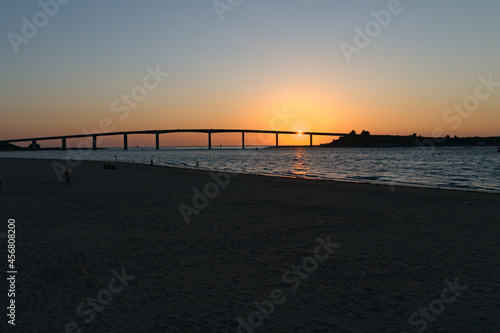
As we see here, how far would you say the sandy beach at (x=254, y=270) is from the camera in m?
6.16

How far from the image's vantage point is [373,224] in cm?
1399

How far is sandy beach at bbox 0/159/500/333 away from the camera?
616 centimetres

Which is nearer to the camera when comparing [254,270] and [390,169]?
[254,270]

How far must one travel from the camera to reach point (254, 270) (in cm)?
859

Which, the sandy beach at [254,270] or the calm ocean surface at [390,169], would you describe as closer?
the sandy beach at [254,270]

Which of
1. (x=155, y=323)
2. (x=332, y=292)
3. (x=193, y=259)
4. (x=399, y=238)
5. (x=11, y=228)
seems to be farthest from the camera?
(x=11, y=228)

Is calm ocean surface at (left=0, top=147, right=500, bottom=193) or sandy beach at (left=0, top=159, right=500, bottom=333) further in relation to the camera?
calm ocean surface at (left=0, top=147, right=500, bottom=193)

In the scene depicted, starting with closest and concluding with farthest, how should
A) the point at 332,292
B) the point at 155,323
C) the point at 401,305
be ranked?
the point at 155,323
the point at 401,305
the point at 332,292

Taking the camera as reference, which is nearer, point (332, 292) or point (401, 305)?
point (401, 305)

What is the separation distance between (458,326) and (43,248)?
9721mm

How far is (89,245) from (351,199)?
48.2 ft

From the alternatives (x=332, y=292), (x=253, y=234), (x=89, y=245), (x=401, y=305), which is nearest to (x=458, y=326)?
(x=401, y=305)

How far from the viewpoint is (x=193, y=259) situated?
370 inches

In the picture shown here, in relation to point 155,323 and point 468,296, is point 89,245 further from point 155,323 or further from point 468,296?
point 468,296
